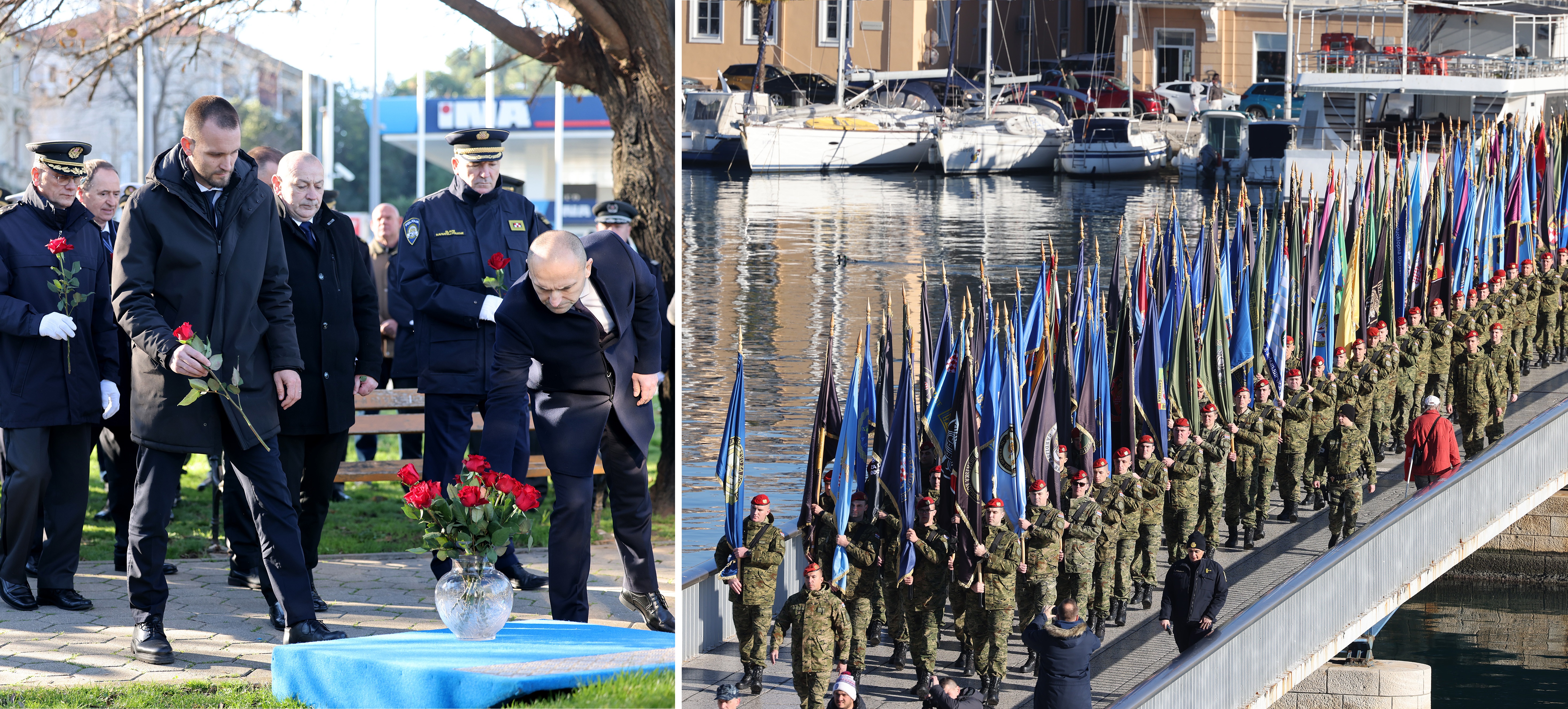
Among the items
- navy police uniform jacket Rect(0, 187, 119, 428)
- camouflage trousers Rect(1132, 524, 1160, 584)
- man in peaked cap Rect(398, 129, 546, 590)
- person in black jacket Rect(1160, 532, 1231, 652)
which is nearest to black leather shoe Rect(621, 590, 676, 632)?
man in peaked cap Rect(398, 129, 546, 590)

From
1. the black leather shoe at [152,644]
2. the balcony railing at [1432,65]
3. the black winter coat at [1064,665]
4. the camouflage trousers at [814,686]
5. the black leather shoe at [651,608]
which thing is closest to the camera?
the black leather shoe at [152,644]

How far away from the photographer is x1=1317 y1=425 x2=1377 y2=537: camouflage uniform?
12188 millimetres

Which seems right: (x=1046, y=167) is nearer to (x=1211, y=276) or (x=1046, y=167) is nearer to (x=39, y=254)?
(x=1211, y=276)

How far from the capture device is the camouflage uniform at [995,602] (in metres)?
8.22

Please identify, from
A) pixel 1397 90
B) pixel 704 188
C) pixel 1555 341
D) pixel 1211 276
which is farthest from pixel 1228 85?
pixel 1555 341

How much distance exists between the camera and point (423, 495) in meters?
4.54

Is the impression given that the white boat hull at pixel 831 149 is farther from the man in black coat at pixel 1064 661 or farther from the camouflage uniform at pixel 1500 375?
the camouflage uniform at pixel 1500 375

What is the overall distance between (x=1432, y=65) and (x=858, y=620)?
10.8m

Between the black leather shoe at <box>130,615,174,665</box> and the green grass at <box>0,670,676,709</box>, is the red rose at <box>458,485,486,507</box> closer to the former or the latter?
the green grass at <box>0,670,676,709</box>

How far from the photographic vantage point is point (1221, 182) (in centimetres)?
1565

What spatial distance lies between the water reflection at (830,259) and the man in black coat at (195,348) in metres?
8.10

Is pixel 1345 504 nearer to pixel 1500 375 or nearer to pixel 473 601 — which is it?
pixel 1500 375

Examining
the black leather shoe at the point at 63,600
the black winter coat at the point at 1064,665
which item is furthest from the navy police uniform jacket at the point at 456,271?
the black winter coat at the point at 1064,665

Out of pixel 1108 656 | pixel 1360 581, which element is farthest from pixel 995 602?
pixel 1360 581
